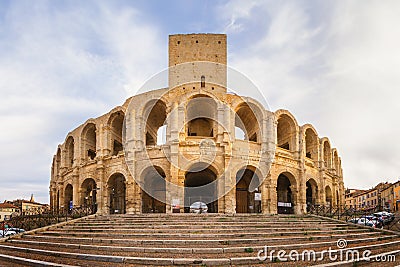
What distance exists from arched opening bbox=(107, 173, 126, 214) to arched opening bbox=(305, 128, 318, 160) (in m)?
→ 19.0

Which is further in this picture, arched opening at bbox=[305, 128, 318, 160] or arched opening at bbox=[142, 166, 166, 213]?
arched opening at bbox=[305, 128, 318, 160]

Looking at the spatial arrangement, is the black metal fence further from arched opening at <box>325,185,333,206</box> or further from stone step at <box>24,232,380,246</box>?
arched opening at <box>325,185,333,206</box>

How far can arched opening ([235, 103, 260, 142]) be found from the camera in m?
33.5

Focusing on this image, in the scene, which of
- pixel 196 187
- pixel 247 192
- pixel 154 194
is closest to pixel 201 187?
pixel 196 187

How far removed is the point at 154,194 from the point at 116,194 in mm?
3625

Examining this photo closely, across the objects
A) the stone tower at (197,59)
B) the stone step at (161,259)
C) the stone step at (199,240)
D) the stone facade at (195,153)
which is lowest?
the stone step at (161,259)

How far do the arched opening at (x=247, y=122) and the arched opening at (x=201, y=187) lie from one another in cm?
591

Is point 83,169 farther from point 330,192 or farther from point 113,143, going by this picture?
point 330,192

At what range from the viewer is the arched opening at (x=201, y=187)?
3262cm

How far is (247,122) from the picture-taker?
120ft

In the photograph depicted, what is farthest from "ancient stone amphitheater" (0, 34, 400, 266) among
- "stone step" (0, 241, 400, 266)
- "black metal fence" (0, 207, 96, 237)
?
"black metal fence" (0, 207, 96, 237)

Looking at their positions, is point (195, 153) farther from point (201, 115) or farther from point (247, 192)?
point (247, 192)

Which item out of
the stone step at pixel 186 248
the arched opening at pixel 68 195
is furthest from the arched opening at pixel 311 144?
the arched opening at pixel 68 195

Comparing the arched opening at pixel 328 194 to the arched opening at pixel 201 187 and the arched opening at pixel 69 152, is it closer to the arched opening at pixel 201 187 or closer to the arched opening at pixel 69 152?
the arched opening at pixel 201 187
